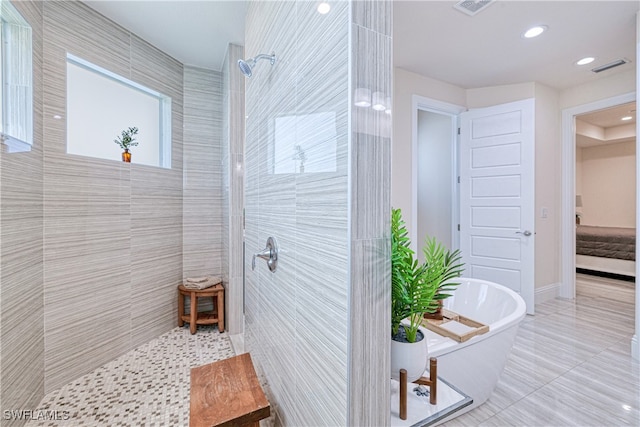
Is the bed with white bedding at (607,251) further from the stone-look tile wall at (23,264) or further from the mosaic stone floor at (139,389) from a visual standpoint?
the stone-look tile wall at (23,264)

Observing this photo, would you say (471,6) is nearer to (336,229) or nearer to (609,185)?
(336,229)

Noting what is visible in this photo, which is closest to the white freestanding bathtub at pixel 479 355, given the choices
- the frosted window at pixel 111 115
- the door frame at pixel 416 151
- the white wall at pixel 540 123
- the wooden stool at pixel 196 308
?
the door frame at pixel 416 151

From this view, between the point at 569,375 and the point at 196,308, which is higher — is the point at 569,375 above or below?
below

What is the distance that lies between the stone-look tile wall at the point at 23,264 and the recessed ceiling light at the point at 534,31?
136 inches

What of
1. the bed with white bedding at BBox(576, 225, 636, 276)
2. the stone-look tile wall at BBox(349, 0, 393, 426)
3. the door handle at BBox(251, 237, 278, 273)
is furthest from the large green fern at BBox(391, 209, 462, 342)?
the bed with white bedding at BBox(576, 225, 636, 276)

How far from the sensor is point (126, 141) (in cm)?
241

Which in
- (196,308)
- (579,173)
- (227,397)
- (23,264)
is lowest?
(196,308)

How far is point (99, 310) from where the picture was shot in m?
2.21

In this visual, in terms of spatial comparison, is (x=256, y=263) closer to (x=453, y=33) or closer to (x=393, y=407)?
(x=393, y=407)

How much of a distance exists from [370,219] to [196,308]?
8.37 ft

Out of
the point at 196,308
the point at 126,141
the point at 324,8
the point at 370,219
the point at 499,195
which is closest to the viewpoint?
the point at 370,219

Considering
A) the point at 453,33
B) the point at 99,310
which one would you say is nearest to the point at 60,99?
the point at 99,310

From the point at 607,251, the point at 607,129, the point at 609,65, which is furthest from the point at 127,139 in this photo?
the point at 607,129

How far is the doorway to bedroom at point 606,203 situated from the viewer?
178 inches
